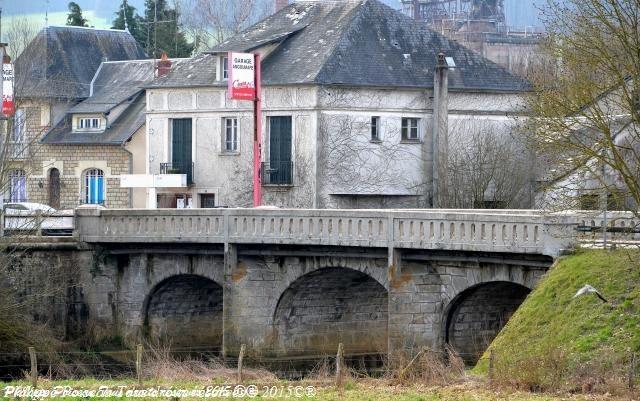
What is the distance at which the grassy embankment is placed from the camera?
90.5 feet

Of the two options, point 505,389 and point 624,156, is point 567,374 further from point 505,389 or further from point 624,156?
point 624,156

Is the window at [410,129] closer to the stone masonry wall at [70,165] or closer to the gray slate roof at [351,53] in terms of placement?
the gray slate roof at [351,53]

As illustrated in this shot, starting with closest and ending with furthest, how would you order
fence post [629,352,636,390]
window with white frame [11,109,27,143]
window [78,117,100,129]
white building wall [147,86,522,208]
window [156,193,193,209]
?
fence post [629,352,636,390], window with white frame [11,109,27,143], white building wall [147,86,522,208], window [156,193,193,209], window [78,117,100,129]

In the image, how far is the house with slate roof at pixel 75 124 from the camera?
2532 inches

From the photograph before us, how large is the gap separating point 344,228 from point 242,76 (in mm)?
9132

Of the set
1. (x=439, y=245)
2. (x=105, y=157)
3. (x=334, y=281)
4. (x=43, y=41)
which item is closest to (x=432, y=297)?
(x=439, y=245)

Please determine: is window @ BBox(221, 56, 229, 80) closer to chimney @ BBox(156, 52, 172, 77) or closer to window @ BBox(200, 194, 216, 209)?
window @ BBox(200, 194, 216, 209)

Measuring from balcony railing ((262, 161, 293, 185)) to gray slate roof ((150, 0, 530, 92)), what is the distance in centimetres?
271

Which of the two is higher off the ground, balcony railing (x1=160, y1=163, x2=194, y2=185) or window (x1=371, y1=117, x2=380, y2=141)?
window (x1=371, y1=117, x2=380, y2=141)

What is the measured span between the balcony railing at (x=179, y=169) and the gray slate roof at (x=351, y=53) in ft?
9.11

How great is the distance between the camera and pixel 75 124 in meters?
66.3

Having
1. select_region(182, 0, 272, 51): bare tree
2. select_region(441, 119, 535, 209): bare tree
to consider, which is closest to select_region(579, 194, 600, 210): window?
select_region(441, 119, 535, 209): bare tree

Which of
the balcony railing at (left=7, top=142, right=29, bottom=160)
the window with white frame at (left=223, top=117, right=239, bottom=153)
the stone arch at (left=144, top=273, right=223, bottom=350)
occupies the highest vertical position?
the window with white frame at (left=223, top=117, right=239, bottom=153)

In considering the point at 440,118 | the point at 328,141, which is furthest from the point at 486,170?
the point at 328,141
